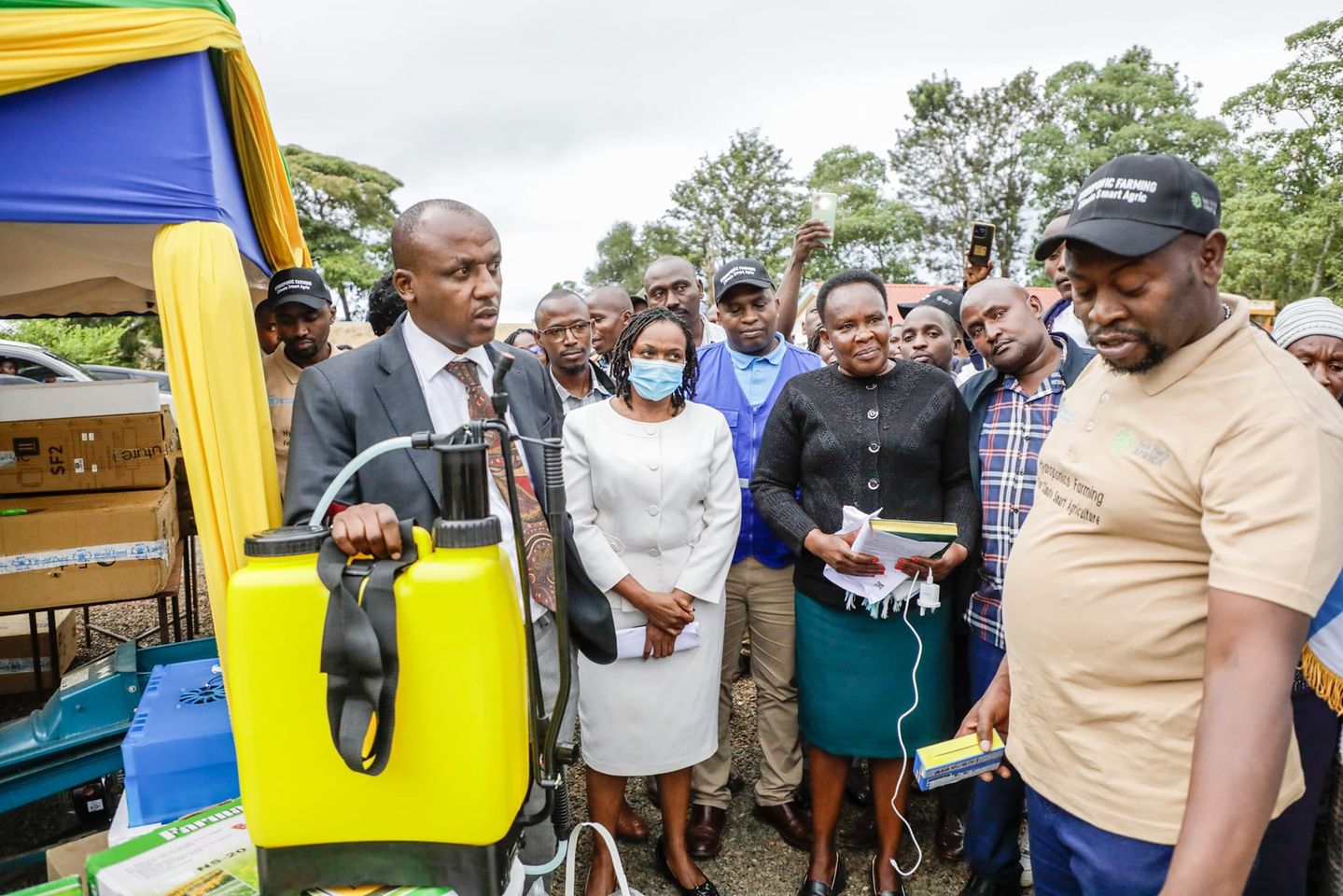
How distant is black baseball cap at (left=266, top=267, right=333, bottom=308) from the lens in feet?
11.0

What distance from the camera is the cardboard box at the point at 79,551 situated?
2990 millimetres

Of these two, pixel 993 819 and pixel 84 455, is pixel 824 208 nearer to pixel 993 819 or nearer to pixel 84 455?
pixel 993 819

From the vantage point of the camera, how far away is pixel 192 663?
267 cm

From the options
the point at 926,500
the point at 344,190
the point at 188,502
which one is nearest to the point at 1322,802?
the point at 926,500

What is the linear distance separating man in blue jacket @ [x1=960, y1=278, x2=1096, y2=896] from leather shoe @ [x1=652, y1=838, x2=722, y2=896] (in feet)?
3.05

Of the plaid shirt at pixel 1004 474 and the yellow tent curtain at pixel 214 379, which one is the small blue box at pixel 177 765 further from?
the plaid shirt at pixel 1004 474

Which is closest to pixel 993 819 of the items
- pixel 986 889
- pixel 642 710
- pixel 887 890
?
pixel 986 889

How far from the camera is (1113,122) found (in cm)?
2986

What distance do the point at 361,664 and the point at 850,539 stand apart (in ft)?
5.94

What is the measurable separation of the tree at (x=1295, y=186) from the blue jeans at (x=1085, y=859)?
68.4ft

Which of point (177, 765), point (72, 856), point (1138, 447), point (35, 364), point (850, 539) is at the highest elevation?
point (1138, 447)

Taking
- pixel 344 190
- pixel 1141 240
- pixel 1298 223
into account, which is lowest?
pixel 1141 240

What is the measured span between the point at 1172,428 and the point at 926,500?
1.46 metres

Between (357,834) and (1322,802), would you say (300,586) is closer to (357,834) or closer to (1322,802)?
(357,834)
